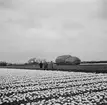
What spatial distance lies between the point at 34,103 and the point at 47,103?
0.54m

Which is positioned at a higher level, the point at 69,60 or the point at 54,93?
the point at 69,60

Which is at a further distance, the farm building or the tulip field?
the farm building

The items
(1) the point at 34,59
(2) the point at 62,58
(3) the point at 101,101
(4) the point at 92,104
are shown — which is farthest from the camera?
(1) the point at 34,59

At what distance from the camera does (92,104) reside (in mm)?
8844

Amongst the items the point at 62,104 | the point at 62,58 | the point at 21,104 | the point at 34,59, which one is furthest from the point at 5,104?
the point at 34,59

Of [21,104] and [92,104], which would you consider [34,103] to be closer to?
[21,104]

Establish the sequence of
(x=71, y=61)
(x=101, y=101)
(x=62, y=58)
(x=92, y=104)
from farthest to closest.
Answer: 1. (x=62, y=58)
2. (x=71, y=61)
3. (x=101, y=101)
4. (x=92, y=104)

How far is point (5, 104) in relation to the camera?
9.15m

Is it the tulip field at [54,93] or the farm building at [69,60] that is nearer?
the tulip field at [54,93]

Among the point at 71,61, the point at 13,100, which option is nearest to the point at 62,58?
the point at 71,61

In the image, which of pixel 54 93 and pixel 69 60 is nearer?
pixel 54 93

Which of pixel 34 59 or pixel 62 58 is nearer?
pixel 62 58

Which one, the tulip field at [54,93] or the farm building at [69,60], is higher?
the farm building at [69,60]

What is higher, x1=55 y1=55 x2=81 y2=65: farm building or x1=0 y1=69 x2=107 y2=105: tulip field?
x1=55 y1=55 x2=81 y2=65: farm building
